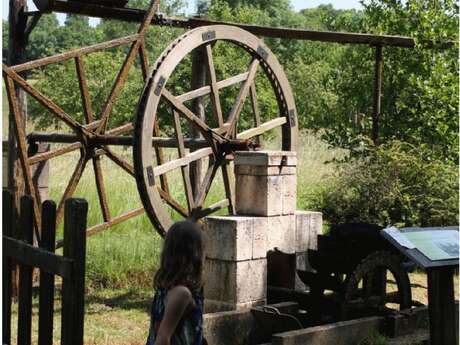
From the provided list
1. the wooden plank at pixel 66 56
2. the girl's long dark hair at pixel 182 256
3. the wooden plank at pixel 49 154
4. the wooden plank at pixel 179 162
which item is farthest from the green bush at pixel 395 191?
the girl's long dark hair at pixel 182 256

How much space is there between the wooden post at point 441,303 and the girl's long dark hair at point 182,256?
2.21 metres

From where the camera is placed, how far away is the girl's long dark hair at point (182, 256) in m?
4.01

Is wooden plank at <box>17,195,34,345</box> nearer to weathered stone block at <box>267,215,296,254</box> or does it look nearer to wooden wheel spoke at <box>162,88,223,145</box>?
weathered stone block at <box>267,215,296,254</box>

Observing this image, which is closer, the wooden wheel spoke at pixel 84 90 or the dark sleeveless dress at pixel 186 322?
the dark sleeveless dress at pixel 186 322

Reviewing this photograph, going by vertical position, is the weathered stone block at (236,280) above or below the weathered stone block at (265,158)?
below

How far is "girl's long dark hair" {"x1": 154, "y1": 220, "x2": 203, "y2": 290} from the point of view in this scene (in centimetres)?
401

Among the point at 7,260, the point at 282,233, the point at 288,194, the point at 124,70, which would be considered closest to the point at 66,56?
A: the point at 124,70

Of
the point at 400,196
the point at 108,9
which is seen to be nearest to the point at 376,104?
the point at 400,196

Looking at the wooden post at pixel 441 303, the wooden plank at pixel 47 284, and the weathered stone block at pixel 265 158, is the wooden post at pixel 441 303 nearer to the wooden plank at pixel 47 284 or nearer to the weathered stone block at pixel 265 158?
the weathered stone block at pixel 265 158

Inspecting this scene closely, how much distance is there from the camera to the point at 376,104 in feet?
34.9

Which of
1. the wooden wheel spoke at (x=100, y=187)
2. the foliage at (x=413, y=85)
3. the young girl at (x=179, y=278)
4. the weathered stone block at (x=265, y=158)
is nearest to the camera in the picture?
the young girl at (x=179, y=278)

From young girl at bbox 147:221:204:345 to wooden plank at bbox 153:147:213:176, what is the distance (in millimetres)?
3537

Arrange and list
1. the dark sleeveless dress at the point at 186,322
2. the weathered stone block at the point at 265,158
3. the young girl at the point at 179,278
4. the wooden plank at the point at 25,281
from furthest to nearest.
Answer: the weathered stone block at the point at 265,158, the wooden plank at the point at 25,281, the dark sleeveless dress at the point at 186,322, the young girl at the point at 179,278

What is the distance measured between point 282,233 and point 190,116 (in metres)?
1.42
